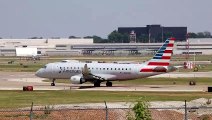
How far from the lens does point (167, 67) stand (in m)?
84.6

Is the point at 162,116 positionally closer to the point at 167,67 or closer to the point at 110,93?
the point at 110,93

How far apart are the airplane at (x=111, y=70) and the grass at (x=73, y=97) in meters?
11.2

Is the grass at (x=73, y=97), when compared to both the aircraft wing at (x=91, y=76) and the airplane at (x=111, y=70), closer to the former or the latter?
the aircraft wing at (x=91, y=76)

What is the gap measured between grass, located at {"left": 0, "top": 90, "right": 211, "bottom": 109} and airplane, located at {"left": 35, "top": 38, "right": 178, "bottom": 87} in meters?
11.2

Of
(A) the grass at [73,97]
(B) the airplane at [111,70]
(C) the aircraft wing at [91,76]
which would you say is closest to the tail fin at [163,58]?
(B) the airplane at [111,70]

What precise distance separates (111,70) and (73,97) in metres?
21.5

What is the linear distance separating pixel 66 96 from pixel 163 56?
69.6 ft

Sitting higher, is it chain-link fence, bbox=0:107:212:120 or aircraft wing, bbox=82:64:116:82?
aircraft wing, bbox=82:64:116:82

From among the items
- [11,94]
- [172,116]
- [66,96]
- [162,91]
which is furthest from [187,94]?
[172,116]

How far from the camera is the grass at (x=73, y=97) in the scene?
60.0 metres

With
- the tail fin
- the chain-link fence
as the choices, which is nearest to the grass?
the chain-link fence

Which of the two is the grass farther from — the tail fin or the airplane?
A: the tail fin

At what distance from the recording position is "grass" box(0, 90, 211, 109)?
60031mm

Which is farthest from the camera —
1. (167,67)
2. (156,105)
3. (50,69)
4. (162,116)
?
(50,69)
